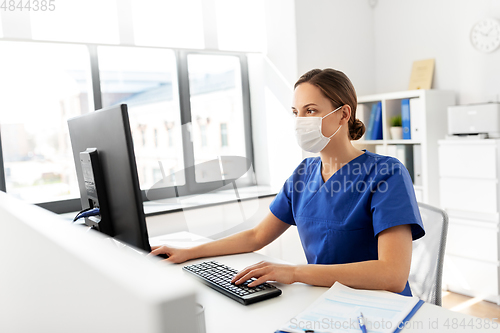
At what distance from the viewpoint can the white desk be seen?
907 mm

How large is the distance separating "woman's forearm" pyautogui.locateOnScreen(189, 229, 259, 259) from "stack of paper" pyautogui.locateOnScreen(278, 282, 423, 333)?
1.70ft

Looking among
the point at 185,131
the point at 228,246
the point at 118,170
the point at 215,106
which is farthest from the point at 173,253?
the point at 215,106

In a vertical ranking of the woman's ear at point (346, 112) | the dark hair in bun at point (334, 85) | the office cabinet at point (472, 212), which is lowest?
the office cabinet at point (472, 212)

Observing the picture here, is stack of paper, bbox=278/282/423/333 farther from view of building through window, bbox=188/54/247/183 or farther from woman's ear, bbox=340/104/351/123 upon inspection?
view of building through window, bbox=188/54/247/183

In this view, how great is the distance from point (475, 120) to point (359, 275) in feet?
6.90

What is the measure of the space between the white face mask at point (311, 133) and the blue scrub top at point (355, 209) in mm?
116

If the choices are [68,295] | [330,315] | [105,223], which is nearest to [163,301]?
[68,295]

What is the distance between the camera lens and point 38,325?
322 mm

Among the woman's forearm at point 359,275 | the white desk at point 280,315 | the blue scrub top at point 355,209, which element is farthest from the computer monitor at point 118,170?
the blue scrub top at point 355,209

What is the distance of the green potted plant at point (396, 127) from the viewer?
315cm

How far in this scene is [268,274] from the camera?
1.16 m

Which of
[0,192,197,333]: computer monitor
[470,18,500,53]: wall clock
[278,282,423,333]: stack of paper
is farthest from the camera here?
[470,18,500,53]: wall clock

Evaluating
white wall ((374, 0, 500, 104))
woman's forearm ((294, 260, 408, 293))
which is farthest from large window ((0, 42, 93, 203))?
white wall ((374, 0, 500, 104))

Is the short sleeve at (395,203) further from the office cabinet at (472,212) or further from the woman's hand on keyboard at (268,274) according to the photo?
the office cabinet at (472,212)
